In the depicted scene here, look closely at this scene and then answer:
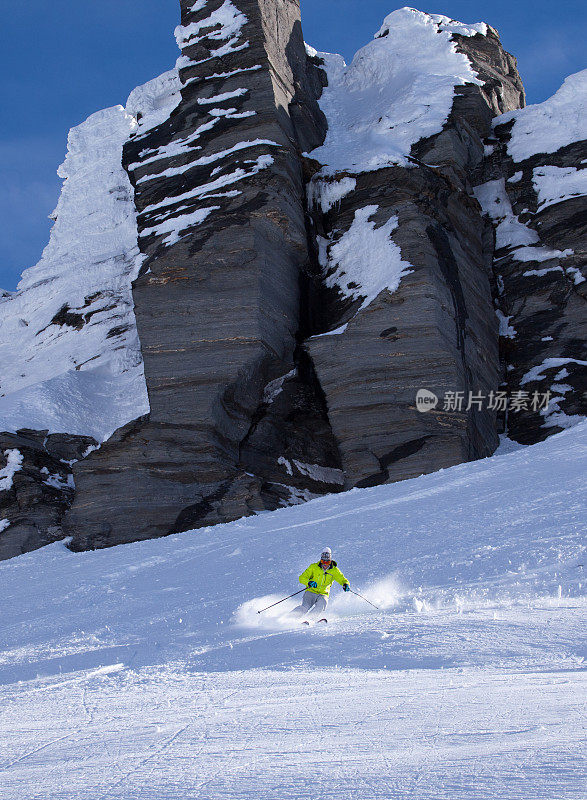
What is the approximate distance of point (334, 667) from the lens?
691cm

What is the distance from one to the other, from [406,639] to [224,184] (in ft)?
91.0

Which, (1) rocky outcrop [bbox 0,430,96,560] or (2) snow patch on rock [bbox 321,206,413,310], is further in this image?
(2) snow patch on rock [bbox 321,206,413,310]

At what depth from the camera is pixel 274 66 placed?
36469 mm

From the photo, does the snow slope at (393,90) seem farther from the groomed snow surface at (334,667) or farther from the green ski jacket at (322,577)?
the green ski jacket at (322,577)

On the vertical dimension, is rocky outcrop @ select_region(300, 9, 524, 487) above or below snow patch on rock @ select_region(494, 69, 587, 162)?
below

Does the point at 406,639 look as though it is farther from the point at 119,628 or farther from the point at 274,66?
the point at 274,66

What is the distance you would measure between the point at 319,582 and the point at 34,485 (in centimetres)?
2078

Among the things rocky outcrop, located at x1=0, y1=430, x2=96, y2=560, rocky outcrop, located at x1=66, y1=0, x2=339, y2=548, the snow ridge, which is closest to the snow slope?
rocky outcrop, located at x1=66, y1=0, x2=339, y2=548

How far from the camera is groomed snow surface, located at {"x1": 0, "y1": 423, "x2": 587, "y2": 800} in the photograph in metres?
4.22

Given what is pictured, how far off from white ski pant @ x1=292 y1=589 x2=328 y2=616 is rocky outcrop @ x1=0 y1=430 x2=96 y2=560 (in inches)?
768

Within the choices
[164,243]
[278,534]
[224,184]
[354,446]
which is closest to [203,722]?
[278,534]

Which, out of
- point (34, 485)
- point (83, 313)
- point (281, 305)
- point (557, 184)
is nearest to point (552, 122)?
point (557, 184)

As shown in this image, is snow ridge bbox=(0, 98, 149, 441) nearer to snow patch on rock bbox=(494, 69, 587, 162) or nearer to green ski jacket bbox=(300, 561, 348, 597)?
green ski jacket bbox=(300, 561, 348, 597)

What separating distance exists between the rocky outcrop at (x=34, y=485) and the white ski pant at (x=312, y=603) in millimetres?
19501
